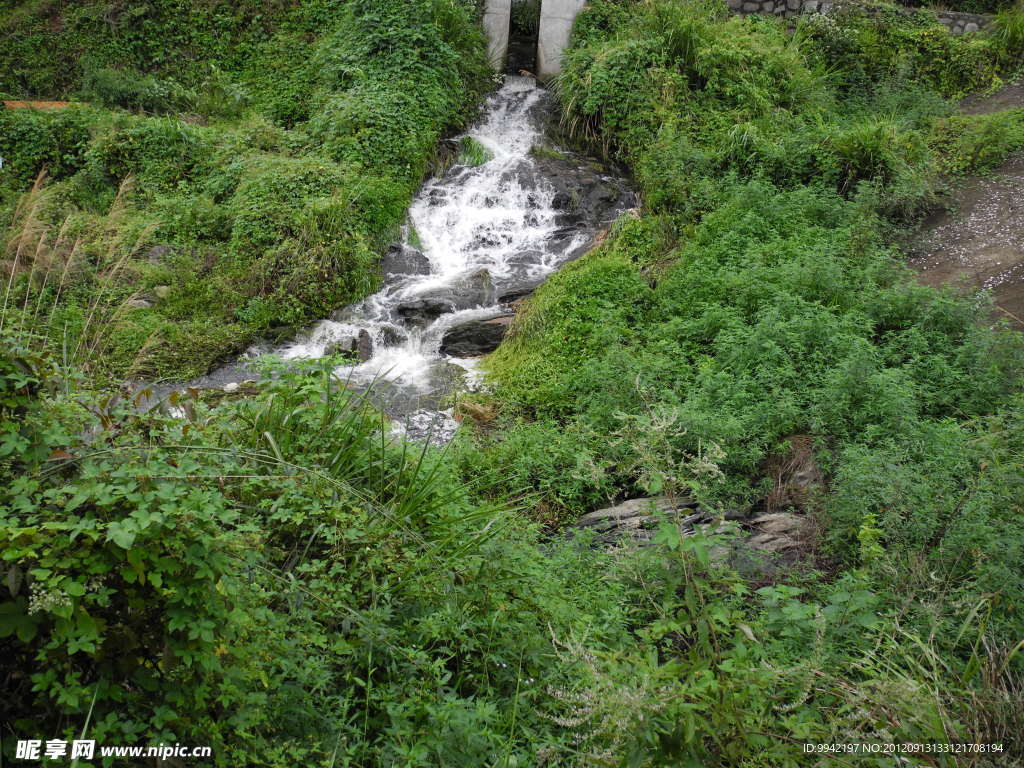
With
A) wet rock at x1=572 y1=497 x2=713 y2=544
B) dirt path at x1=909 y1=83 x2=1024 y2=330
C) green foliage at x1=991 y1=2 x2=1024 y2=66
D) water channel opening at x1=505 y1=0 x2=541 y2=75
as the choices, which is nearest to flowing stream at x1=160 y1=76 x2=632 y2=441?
water channel opening at x1=505 y1=0 x2=541 y2=75

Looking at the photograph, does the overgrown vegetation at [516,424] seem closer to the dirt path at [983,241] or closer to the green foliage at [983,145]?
the green foliage at [983,145]

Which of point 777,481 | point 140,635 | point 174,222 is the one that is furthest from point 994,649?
point 174,222

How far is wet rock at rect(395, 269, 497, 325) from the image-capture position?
8.92 m

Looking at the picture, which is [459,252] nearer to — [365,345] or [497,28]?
[365,345]

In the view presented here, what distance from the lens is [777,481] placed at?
521 cm

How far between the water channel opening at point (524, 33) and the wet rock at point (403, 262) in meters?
5.91

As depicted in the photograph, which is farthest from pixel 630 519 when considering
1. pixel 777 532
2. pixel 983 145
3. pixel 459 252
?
pixel 983 145

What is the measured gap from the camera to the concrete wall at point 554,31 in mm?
12617

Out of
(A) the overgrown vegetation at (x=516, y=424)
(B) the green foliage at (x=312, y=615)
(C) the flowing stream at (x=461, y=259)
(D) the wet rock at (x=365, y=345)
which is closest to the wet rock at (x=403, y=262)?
(C) the flowing stream at (x=461, y=259)

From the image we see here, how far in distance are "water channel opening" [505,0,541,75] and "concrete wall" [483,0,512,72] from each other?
0.44 m

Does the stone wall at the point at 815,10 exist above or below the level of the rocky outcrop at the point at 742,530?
above

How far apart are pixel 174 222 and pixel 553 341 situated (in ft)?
17.8

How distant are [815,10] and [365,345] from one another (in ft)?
35.8

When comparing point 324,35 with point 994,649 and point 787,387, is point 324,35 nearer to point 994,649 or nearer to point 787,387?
point 787,387
